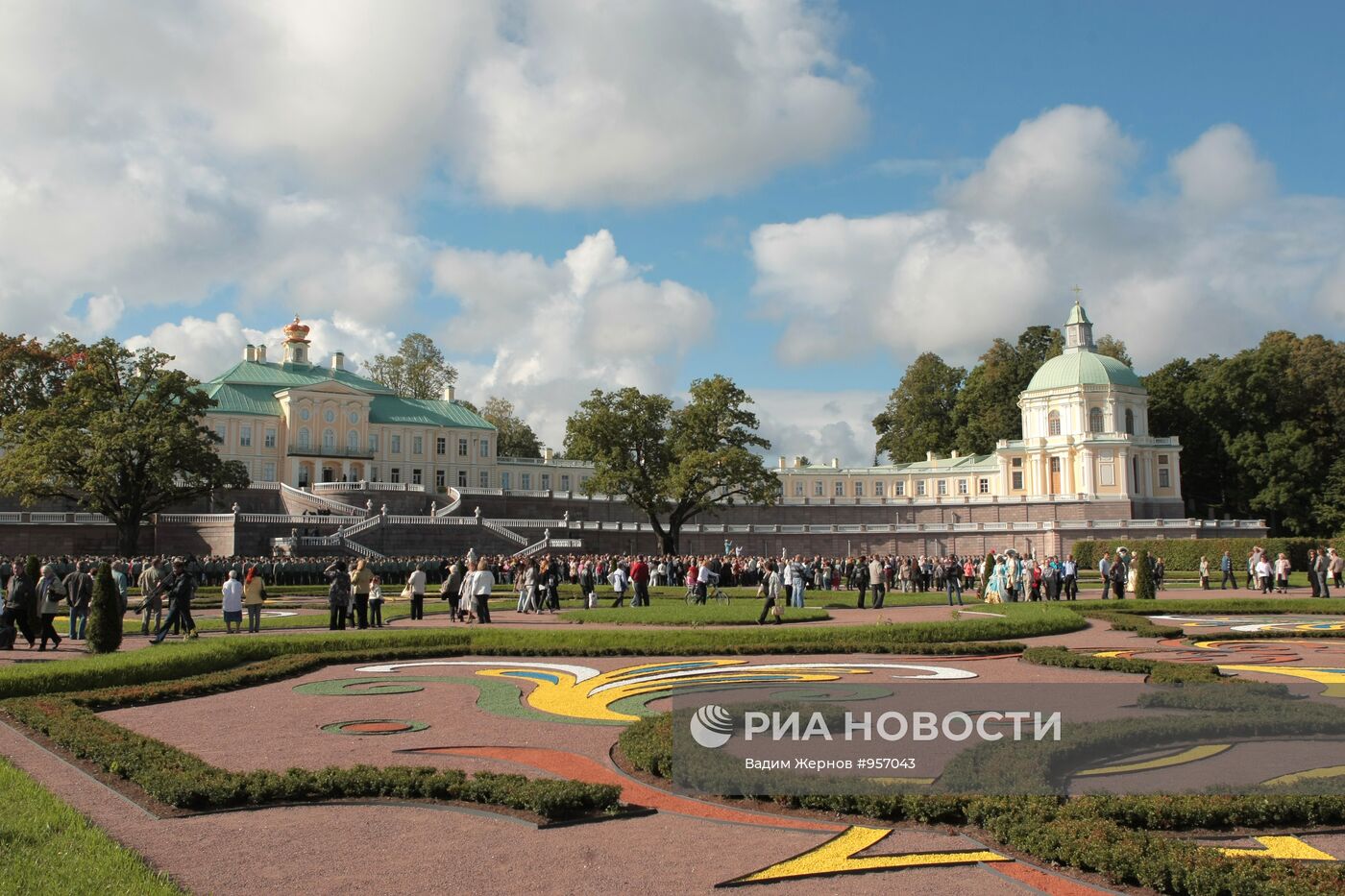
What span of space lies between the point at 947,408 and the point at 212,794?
352 ft

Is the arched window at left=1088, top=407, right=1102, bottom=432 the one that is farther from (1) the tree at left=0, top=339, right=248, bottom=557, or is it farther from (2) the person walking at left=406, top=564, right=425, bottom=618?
(2) the person walking at left=406, top=564, right=425, bottom=618

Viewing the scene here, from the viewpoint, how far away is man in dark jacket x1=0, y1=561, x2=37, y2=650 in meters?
21.1

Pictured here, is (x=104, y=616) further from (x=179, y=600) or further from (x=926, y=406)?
(x=926, y=406)

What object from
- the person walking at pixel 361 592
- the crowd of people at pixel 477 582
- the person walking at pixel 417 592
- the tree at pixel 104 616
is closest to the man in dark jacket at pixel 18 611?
the crowd of people at pixel 477 582

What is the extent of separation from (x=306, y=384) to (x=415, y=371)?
1514 cm

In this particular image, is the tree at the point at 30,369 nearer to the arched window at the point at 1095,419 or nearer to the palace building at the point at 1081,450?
the palace building at the point at 1081,450

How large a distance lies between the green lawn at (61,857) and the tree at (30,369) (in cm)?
6318

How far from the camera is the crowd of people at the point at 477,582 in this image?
2303cm

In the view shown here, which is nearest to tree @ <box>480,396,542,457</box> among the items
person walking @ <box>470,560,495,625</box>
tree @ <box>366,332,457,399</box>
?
tree @ <box>366,332,457,399</box>

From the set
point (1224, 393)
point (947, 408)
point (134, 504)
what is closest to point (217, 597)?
point (134, 504)

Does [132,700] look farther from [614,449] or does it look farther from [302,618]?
[614,449]

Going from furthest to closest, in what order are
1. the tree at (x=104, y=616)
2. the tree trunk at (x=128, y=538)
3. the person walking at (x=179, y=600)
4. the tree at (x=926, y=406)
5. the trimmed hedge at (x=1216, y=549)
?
the tree at (x=926, y=406) → the trimmed hedge at (x=1216, y=549) → the tree trunk at (x=128, y=538) → the person walking at (x=179, y=600) → the tree at (x=104, y=616)

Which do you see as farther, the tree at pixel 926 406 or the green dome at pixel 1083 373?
the tree at pixel 926 406

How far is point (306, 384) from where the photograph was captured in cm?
8550
